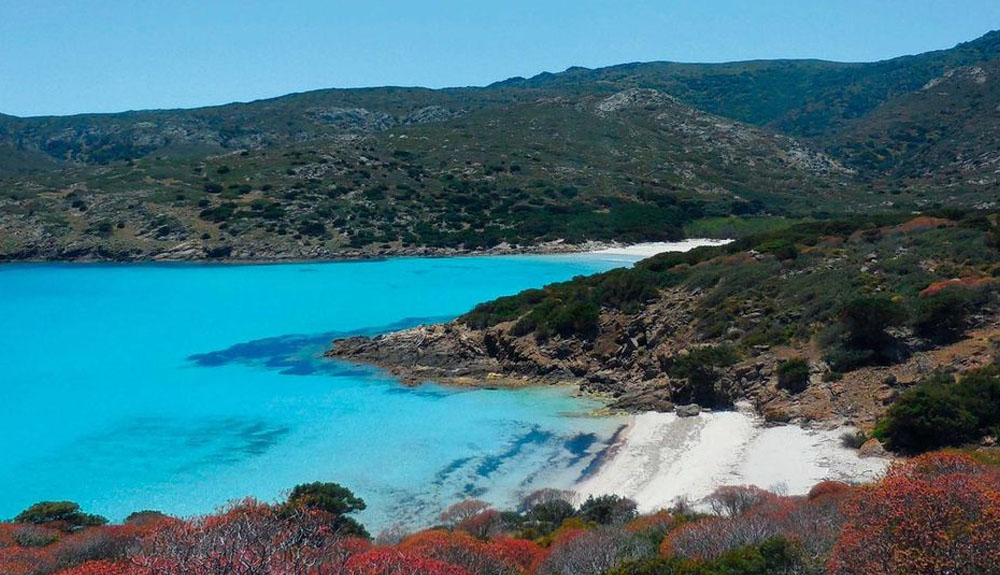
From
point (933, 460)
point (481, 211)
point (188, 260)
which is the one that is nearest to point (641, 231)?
point (481, 211)

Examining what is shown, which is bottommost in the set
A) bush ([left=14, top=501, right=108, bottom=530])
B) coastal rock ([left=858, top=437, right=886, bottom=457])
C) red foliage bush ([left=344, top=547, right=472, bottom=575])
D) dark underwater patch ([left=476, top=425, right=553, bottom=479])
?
dark underwater patch ([left=476, top=425, right=553, bottom=479])

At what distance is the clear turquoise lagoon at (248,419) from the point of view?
16.3 meters

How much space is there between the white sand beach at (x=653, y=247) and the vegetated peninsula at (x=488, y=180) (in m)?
2.11

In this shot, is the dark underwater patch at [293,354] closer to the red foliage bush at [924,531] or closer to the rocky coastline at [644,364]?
the rocky coastline at [644,364]

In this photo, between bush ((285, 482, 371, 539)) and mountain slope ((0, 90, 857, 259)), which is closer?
bush ((285, 482, 371, 539))

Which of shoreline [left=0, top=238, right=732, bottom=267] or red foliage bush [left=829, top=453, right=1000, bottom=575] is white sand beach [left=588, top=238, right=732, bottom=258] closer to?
shoreline [left=0, top=238, right=732, bottom=267]

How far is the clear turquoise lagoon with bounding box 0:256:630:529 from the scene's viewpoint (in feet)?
A: 53.6

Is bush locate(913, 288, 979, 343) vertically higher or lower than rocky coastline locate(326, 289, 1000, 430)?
higher

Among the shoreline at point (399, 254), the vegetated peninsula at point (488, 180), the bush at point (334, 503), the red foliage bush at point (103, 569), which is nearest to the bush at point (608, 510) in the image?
the bush at point (334, 503)

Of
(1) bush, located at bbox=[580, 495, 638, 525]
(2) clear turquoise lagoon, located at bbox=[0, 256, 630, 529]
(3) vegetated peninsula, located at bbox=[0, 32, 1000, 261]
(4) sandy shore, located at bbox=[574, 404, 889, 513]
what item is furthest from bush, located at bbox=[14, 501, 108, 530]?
(3) vegetated peninsula, located at bbox=[0, 32, 1000, 261]

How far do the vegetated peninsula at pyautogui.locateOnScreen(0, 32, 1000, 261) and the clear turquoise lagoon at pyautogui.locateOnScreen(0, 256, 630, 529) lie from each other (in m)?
29.2

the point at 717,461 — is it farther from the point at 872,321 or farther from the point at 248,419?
the point at 248,419

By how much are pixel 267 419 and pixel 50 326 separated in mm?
25705

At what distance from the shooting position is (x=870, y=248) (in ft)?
88.3
